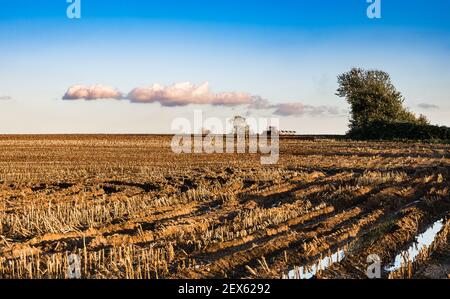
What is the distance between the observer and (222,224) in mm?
11500

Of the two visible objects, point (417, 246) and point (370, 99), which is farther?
point (370, 99)

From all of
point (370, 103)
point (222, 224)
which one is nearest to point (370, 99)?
point (370, 103)

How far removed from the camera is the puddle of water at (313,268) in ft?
25.6

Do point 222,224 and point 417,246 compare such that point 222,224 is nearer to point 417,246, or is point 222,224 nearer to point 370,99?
point 417,246

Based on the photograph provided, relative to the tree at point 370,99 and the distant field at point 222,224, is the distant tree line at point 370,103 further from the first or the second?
the distant field at point 222,224

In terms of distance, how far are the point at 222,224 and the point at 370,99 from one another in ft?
161

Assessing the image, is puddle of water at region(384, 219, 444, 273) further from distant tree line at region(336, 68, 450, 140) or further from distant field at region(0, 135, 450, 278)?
distant tree line at region(336, 68, 450, 140)

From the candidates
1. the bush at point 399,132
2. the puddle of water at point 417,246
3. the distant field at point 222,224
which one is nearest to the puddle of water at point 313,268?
the distant field at point 222,224

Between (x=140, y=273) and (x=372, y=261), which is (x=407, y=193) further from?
(x=140, y=273)

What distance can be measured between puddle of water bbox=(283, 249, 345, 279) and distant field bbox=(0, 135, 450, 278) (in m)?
0.04

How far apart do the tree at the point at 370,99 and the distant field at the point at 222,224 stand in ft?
125

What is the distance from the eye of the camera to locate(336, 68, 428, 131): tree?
190ft

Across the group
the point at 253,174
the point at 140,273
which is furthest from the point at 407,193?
the point at 140,273
